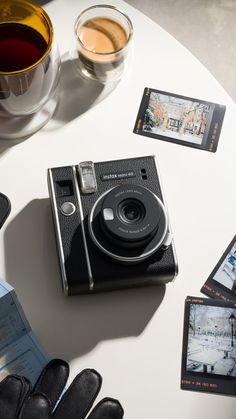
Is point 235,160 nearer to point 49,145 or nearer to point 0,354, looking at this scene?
point 49,145

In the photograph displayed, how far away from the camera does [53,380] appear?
90 cm

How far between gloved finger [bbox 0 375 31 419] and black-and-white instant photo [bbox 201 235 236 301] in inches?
12.9

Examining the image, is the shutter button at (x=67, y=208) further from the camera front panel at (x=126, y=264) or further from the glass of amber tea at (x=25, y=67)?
the glass of amber tea at (x=25, y=67)

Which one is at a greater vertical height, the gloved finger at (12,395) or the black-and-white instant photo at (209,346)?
the black-and-white instant photo at (209,346)

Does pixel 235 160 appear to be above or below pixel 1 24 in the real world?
below

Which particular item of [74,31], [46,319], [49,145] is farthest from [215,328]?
[74,31]

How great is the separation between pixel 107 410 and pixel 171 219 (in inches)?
13.0

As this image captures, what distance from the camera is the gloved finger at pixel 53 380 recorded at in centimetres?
89

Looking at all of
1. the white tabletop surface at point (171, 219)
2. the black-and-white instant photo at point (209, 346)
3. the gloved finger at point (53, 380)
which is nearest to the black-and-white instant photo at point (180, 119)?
the white tabletop surface at point (171, 219)

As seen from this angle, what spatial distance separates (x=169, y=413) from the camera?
Answer: 915 mm

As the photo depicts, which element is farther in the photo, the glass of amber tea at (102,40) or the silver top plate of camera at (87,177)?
the glass of amber tea at (102,40)

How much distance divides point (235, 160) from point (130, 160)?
205 mm

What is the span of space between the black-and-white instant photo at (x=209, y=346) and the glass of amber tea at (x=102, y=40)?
1.43 feet

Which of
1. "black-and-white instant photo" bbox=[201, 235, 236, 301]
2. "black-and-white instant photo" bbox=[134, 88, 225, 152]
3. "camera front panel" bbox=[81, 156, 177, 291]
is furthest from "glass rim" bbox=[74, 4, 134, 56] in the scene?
"black-and-white instant photo" bbox=[201, 235, 236, 301]
